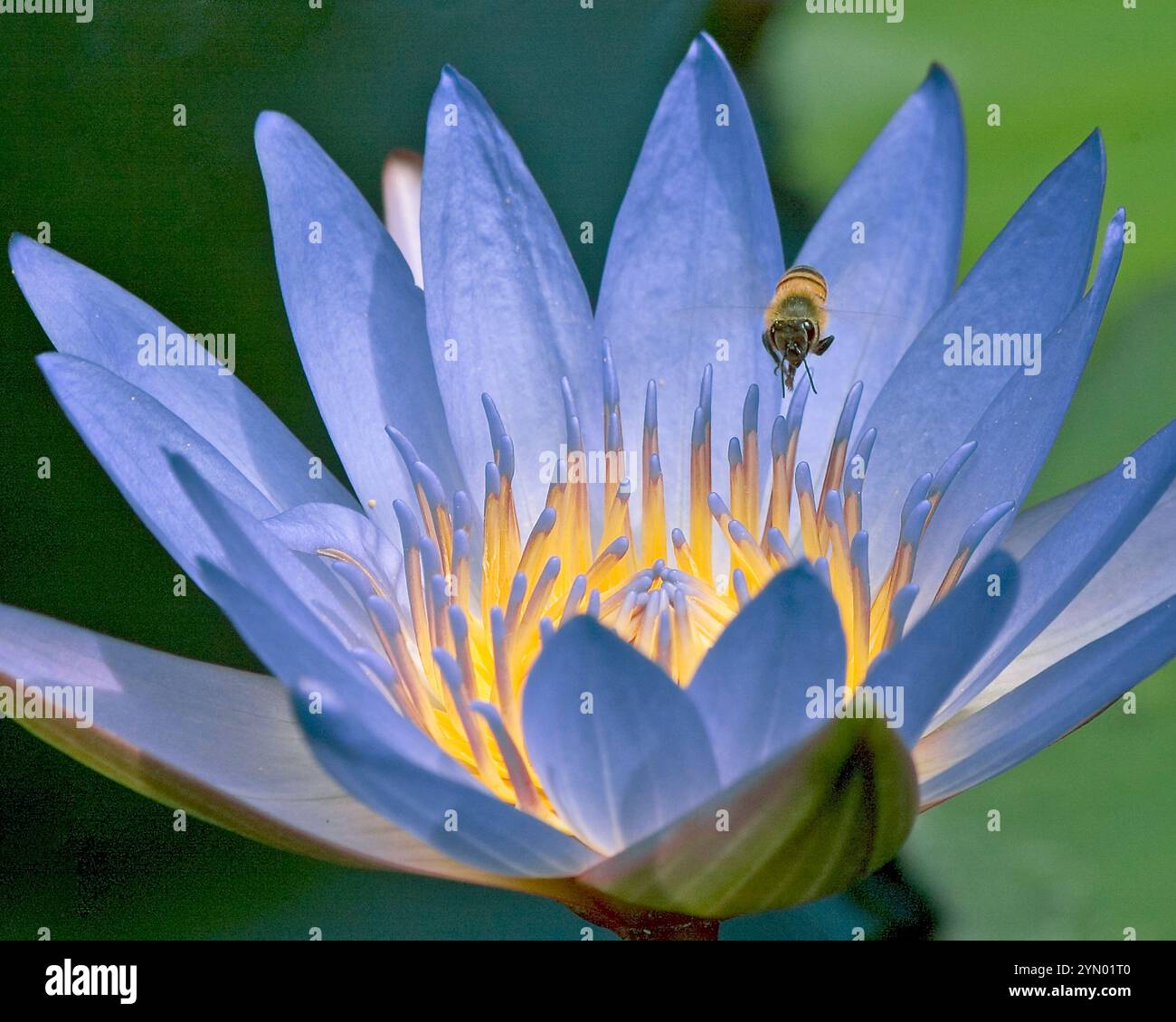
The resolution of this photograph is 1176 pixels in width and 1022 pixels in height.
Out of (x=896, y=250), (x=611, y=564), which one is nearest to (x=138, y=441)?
(x=611, y=564)

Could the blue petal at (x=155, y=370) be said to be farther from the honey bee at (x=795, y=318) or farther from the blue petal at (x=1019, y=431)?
the blue petal at (x=1019, y=431)

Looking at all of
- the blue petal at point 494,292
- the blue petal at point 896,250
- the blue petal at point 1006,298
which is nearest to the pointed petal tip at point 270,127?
the blue petal at point 494,292

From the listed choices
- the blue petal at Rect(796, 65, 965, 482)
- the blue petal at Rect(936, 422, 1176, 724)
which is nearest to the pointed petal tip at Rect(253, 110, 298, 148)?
the blue petal at Rect(796, 65, 965, 482)

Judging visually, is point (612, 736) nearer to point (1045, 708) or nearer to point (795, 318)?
point (1045, 708)

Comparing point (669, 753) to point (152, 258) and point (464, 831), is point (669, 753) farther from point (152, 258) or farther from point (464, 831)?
point (152, 258)

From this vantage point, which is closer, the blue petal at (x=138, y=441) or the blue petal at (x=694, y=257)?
the blue petal at (x=138, y=441)

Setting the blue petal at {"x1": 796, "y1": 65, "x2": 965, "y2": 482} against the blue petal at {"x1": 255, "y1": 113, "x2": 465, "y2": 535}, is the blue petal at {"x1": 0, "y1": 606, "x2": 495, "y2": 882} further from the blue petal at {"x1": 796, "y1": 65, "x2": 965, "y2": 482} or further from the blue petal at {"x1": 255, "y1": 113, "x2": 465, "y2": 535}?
the blue petal at {"x1": 796, "y1": 65, "x2": 965, "y2": 482}

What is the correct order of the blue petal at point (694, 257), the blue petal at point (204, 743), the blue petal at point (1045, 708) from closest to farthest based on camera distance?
1. the blue petal at point (1045, 708)
2. the blue petal at point (204, 743)
3. the blue petal at point (694, 257)
